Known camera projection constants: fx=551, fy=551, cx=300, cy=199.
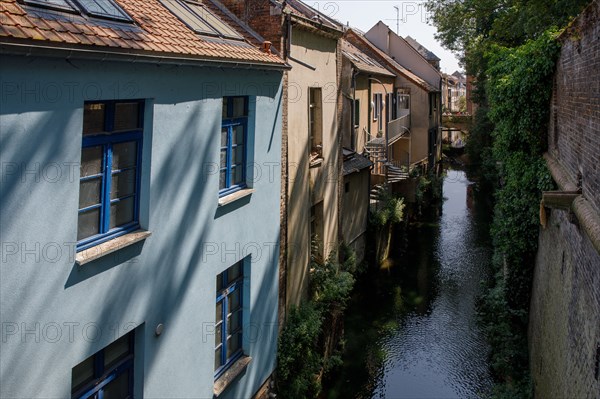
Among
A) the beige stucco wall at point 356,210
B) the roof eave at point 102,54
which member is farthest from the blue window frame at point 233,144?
the beige stucco wall at point 356,210

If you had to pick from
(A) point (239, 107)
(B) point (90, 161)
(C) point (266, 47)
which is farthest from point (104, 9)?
(C) point (266, 47)

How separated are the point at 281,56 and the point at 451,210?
24.2 metres

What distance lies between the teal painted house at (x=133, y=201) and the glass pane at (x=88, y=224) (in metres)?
0.02

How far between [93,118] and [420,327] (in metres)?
12.5

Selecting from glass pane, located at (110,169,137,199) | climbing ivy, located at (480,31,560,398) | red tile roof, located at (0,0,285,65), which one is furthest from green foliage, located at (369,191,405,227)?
glass pane, located at (110,169,137,199)

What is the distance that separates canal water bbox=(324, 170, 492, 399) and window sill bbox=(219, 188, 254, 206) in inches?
228

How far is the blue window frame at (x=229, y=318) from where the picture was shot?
27.1 feet

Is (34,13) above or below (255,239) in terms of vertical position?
above

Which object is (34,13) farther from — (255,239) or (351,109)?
(351,109)

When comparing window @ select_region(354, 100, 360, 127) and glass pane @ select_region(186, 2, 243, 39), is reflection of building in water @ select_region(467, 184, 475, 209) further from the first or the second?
glass pane @ select_region(186, 2, 243, 39)

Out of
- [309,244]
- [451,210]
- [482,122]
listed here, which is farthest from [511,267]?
[482,122]

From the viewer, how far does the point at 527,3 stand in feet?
54.9

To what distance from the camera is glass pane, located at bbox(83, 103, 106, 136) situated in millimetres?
5484

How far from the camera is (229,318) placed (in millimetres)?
8578
